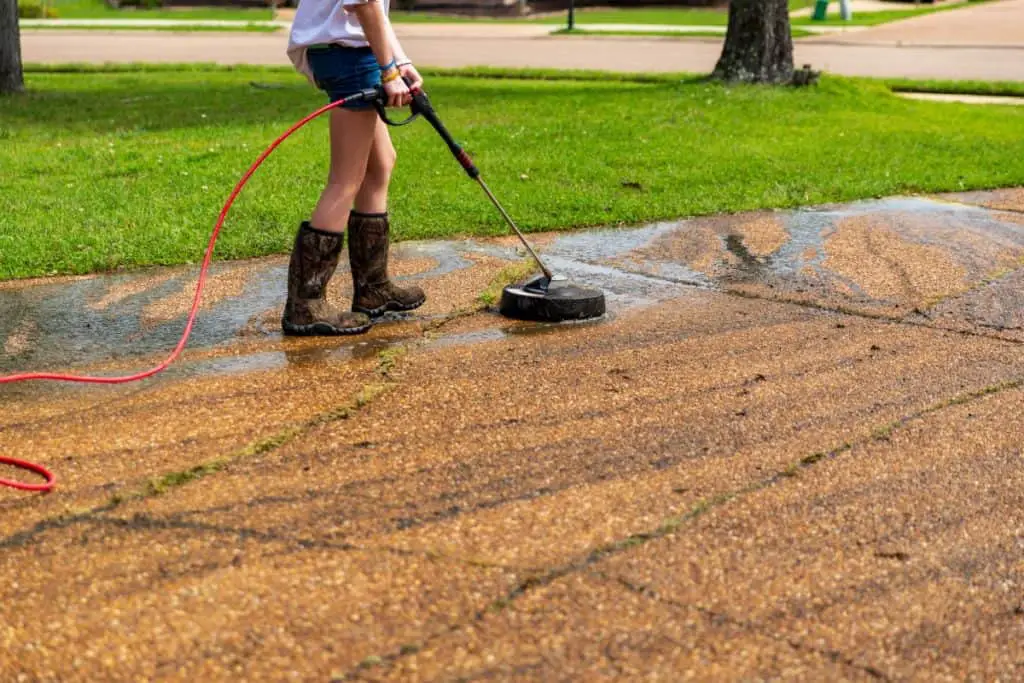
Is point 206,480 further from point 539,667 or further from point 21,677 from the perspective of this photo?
point 539,667

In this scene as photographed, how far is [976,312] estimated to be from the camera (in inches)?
208

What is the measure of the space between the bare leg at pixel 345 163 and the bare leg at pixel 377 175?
44 mm

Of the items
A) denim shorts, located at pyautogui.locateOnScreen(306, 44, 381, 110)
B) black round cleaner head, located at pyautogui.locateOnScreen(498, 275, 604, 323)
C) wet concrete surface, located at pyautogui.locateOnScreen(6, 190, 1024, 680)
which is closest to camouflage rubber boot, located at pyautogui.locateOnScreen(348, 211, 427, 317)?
wet concrete surface, located at pyautogui.locateOnScreen(6, 190, 1024, 680)

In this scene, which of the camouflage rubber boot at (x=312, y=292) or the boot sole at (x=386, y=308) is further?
the boot sole at (x=386, y=308)

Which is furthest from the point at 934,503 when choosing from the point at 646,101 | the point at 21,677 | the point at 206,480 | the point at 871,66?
the point at 871,66

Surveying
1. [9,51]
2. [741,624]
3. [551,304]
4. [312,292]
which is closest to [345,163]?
[312,292]

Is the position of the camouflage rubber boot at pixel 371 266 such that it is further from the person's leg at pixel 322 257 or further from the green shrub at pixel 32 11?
the green shrub at pixel 32 11

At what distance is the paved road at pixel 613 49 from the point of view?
676 inches

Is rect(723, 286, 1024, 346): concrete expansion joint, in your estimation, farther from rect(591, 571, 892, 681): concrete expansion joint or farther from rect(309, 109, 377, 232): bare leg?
rect(591, 571, 892, 681): concrete expansion joint

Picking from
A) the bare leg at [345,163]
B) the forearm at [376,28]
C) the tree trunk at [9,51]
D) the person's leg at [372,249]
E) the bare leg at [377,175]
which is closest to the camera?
the forearm at [376,28]

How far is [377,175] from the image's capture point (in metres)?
5.13

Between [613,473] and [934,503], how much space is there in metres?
0.81

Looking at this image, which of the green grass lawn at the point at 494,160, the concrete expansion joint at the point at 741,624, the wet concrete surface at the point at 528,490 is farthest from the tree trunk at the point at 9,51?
the concrete expansion joint at the point at 741,624

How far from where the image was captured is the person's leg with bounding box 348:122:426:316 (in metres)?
5.18
